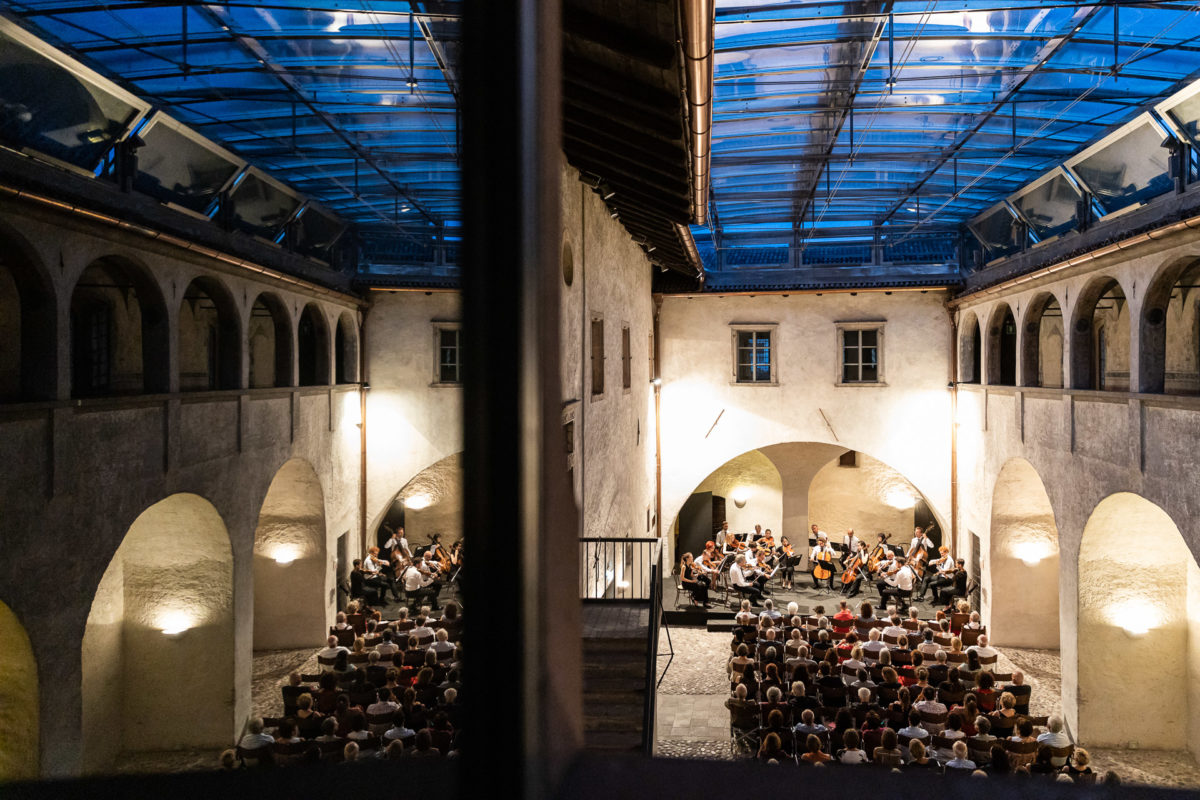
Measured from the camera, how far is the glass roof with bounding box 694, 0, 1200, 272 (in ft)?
28.0

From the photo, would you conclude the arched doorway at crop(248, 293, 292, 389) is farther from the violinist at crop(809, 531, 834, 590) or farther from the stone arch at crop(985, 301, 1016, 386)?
the violinist at crop(809, 531, 834, 590)

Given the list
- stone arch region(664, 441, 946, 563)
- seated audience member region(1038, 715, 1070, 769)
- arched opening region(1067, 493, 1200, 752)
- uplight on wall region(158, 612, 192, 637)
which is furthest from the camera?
stone arch region(664, 441, 946, 563)

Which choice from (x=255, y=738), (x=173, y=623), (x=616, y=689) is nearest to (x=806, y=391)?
(x=616, y=689)

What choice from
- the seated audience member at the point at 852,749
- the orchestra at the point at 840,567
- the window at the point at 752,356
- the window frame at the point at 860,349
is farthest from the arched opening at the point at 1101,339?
the window at the point at 752,356

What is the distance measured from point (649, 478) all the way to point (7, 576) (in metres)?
18.2

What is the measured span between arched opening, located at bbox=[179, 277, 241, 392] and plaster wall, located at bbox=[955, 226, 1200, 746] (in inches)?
386

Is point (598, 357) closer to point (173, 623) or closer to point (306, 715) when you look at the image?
point (173, 623)

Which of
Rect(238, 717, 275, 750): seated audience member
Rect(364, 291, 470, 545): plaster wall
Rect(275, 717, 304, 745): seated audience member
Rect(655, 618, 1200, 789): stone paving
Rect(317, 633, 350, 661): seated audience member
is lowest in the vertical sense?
Rect(655, 618, 1200, 789): stone paving

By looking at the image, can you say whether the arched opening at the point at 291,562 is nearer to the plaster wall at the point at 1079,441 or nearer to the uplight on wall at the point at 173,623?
the uplight on wall at the point at 173,623

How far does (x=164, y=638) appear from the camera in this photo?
1839 millimetres

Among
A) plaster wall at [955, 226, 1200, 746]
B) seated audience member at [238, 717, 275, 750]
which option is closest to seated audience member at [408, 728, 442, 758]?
seated audience member at [238, 717, 275, 750]

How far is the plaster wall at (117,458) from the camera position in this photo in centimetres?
129

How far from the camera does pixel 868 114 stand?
37.1 ft

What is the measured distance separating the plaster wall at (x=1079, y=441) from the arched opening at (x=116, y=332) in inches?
394
